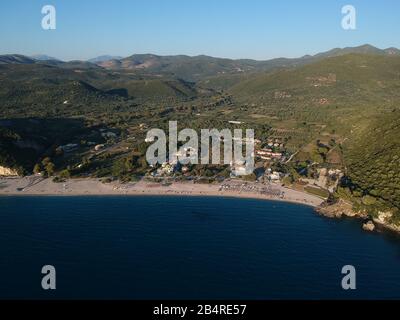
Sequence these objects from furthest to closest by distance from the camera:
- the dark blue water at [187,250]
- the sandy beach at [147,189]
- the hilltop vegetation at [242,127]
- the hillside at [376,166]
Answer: the hilltop vegetation at [242,127], the sandy beach at [147,189], the hillside at [376,166], the dark blue water at [187,250]

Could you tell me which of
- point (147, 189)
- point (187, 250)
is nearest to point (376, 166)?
point (147, 189)

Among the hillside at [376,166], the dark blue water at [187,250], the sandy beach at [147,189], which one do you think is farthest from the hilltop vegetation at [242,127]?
the dark blue water at [187,250]

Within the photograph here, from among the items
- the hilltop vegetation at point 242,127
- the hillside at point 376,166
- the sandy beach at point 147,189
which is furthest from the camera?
the hilltop vegetation at point 242,127

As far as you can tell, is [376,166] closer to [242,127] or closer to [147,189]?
[147,189]

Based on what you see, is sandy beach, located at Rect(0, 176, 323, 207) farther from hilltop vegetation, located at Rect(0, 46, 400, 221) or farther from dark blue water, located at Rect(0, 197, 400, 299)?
hilltop vegetation, located at Rect(0, 46, 400, 221)

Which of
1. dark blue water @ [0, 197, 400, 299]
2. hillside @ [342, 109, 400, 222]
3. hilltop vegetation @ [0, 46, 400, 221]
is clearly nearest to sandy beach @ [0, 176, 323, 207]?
dark blue water @ [0, 197, 400, 299]

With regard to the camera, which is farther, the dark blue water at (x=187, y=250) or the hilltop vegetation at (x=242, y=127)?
the hilltop vegetation at (x=242, y=127)

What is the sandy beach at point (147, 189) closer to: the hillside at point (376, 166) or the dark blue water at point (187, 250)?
the dark blue water at point (187, 250)

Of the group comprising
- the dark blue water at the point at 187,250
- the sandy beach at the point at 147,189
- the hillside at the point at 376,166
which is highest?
the hillside at the point at 376,166
